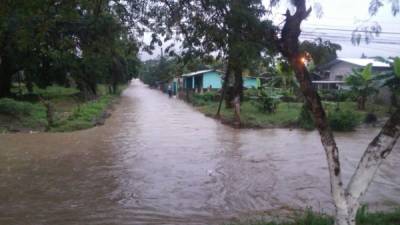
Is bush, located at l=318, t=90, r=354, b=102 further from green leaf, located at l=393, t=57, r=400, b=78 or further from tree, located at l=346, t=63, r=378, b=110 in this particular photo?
green leaf, located at l=393, t=57, r=400, b=78

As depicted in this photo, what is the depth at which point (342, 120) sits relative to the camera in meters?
22.5

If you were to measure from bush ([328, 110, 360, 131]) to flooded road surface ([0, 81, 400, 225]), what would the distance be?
1.39 m

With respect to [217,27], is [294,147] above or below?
below

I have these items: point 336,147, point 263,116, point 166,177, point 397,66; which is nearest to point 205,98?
point 263,116

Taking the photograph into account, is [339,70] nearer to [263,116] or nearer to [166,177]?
[263,116]

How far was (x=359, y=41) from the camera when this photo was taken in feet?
20.5

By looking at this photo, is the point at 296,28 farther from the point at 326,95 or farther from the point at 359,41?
the point at 326,95

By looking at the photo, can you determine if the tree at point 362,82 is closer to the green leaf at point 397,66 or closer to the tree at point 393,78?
the tree at point 393,78

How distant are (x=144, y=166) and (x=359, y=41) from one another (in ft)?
29.2

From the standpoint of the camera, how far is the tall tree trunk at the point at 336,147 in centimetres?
572

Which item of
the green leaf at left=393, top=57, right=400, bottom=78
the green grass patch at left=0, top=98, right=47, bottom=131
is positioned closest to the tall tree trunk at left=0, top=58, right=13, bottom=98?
the green grass patch at left=0, top=98, right=47, bottom=131

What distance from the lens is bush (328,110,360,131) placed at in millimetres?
22516

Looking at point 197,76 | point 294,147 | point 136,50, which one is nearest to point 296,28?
point 136,50

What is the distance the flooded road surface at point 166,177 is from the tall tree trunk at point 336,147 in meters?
3.34
